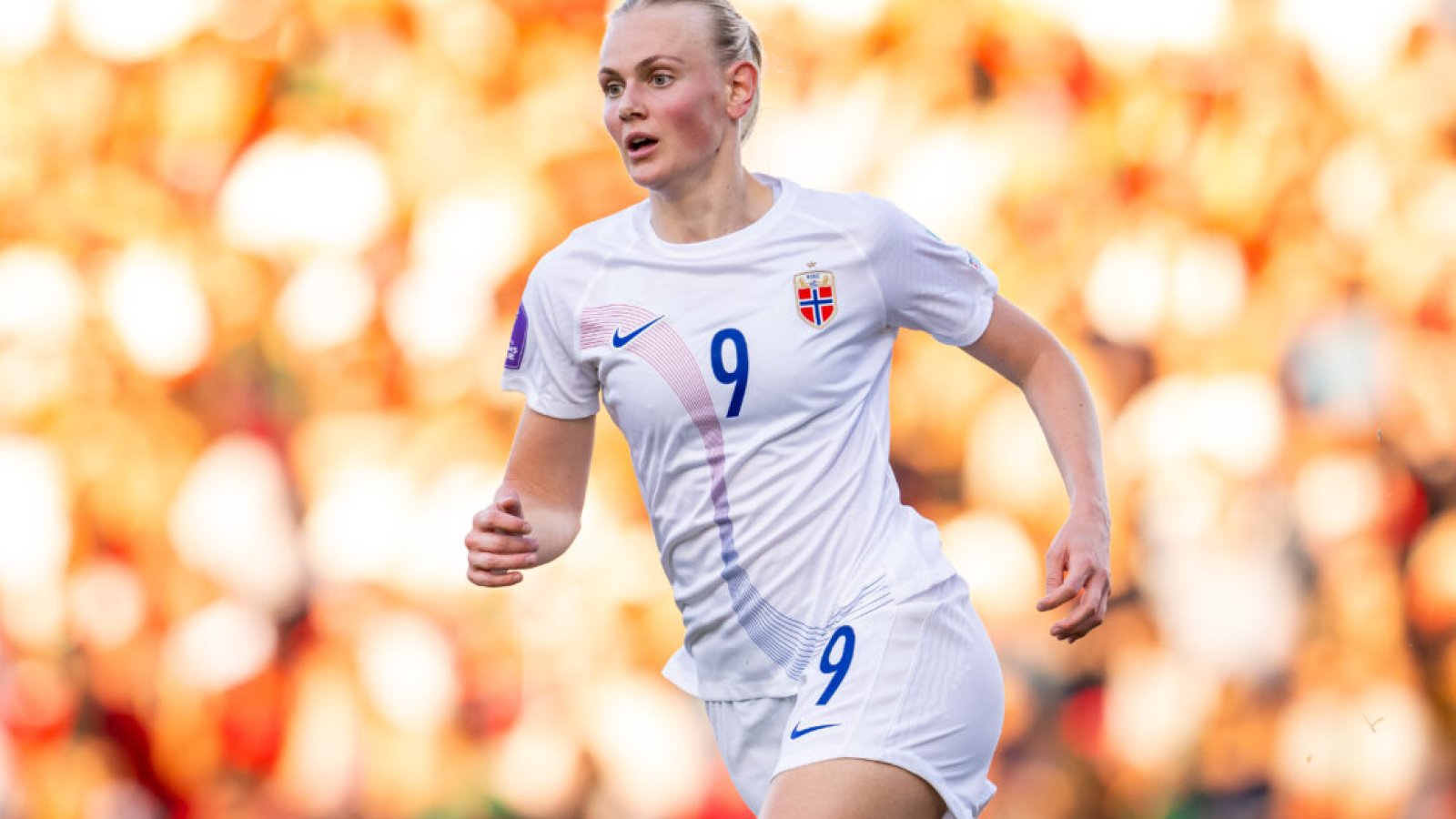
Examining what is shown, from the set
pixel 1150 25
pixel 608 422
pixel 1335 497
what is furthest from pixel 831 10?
pixel 1335 497

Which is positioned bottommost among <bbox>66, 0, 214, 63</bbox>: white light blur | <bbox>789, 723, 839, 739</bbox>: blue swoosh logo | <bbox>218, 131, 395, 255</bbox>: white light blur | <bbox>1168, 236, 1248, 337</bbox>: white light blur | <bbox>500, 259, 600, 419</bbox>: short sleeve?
<bbox>1168, 236, 1248, 337</bbox>: white light blur

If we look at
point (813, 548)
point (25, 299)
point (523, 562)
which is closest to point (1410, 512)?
point (813, 548)

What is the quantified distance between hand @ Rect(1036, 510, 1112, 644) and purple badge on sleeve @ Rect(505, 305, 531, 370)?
29.4 inches

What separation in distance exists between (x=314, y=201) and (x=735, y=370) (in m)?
2.13

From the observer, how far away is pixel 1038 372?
94.9 inches

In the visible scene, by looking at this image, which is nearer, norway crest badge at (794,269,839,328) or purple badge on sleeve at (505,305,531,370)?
norway crest badge at (794,269,839,328)

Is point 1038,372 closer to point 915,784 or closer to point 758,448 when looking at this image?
point 758,448

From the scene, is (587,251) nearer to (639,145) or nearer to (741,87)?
(639,145)

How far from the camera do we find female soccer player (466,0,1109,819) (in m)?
2.12

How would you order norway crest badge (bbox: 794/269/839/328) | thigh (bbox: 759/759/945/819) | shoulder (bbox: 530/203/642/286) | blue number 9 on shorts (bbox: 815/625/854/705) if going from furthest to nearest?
shoulder (bbox: 530/203/642/286) → norway crest badge (bbox: 794/269/839/328) → blue number 9 on shorts (bbox: 815/625/854/705) → thigh (bbox: 759/759/945/819)

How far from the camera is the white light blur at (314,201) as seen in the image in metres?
4.06

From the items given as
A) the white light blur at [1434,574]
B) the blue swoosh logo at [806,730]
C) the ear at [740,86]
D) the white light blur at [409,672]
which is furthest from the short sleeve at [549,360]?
the white light blur at [1434,574]

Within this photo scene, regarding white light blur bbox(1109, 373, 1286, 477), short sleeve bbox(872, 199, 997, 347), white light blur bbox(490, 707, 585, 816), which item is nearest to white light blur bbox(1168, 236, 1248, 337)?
white light blur bbox(1109, 373, 1286, 477)

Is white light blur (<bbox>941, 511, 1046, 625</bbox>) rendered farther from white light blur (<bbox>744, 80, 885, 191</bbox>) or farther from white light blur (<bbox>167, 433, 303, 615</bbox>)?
white light blur (<bbox>167, 433, 303, 615</bbox>)
